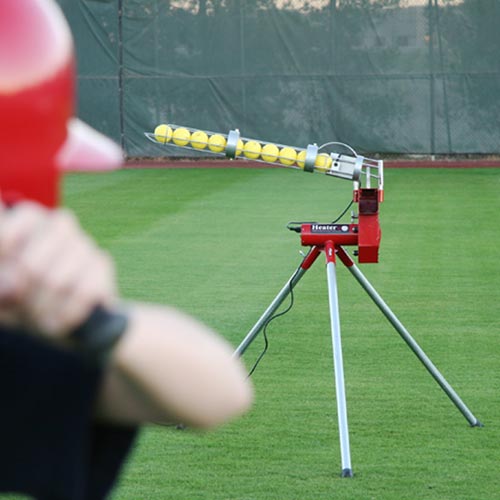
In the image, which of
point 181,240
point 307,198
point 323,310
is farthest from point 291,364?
point 307,198

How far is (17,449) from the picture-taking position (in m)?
1.12

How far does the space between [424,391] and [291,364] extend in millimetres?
948

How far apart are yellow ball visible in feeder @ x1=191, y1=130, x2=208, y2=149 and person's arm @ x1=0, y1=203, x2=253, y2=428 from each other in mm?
3814

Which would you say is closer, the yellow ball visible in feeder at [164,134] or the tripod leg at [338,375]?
the yellow ball visible in feeder at [164,134]

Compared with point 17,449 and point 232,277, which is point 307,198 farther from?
point 17,449

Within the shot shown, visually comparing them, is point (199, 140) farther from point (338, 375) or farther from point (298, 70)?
point (298, 70)

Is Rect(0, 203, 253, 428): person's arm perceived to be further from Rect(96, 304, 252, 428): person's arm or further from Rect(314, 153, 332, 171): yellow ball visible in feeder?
Rect(314, 153, 332, 171): yellow ball visible in feeder

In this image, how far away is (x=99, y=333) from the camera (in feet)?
3.43

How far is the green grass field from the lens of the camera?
18.5 feet

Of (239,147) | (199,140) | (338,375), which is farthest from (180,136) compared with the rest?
(338,375)

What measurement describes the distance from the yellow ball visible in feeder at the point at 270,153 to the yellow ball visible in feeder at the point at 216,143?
0.55 feet

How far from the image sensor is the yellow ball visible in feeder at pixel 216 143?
5.05 m

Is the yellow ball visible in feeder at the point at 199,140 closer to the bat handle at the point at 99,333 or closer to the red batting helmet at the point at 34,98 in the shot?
the red batting helmet at the point at 34,98

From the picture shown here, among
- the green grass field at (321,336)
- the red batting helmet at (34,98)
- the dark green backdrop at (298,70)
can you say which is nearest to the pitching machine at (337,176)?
the green grass field at (321,336)
